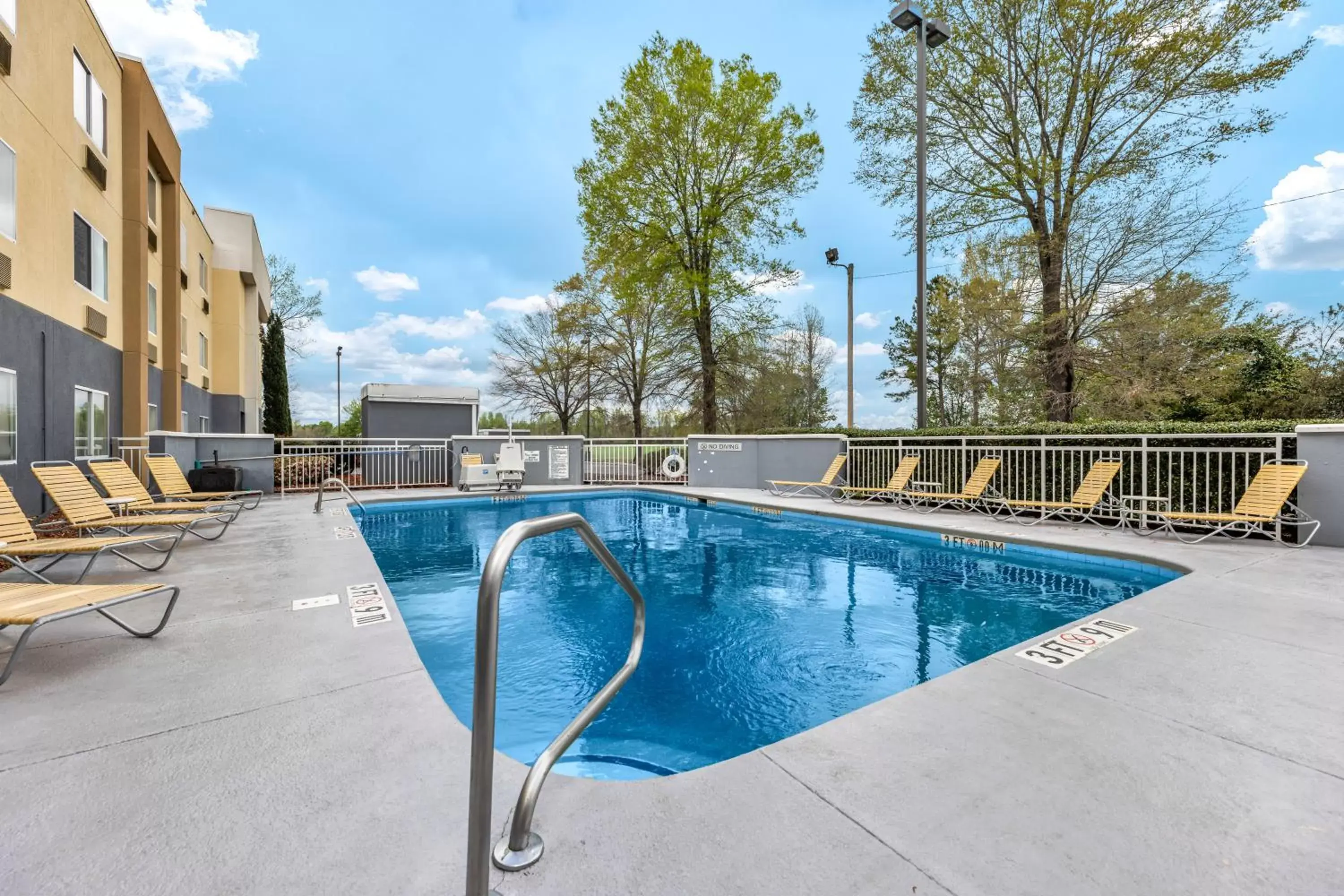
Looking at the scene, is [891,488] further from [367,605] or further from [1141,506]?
Result: [367,605]

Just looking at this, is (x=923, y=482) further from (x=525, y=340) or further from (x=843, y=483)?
(x=525, y=340)

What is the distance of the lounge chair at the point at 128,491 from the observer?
6301 mm

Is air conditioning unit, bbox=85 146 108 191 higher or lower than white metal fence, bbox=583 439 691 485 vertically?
higher

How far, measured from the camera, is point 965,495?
28.4 feet

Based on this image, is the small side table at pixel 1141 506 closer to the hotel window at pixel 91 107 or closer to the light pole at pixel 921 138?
the light pole at pixel 921 138

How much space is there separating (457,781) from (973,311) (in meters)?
15.0

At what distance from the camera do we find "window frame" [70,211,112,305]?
27.6 feet

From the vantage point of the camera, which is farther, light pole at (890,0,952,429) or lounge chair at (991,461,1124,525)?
light pole at (890,0,952,429)

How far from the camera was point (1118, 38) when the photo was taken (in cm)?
1070

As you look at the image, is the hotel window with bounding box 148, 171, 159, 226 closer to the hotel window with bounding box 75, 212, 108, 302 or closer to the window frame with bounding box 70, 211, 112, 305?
the window frame with bounding box 70, 211, 112, 305

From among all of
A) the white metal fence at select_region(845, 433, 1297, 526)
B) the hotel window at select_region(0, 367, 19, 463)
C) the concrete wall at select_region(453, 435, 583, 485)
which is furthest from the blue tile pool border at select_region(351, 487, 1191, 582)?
the hotel window at select_region(0, 367, 19, 463)

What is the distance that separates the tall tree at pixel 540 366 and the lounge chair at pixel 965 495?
17334 mm

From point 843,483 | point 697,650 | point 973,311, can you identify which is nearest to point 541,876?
point 697,650

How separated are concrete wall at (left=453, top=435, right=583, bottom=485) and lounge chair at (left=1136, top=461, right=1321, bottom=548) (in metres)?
11.0
